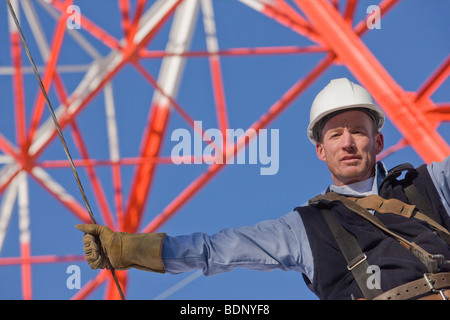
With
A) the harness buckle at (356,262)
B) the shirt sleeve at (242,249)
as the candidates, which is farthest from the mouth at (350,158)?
the harness buckle at (356,262)

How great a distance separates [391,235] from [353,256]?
282 millimetres

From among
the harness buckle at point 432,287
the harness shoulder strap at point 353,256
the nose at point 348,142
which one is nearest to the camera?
the harness buckle at point 432,287

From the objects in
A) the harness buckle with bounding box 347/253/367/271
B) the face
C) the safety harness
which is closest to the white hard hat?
the face

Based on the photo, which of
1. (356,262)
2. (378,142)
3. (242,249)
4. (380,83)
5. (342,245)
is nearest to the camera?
(356,262)

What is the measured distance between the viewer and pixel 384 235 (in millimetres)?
4719

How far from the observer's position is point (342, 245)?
4.70 meters

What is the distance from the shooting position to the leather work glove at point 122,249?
4.69m

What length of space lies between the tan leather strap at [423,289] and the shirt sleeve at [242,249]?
65 cm

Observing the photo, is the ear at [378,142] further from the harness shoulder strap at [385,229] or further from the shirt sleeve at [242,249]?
the shirt sleeve at [242,249]

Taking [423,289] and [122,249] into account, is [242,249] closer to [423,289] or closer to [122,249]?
[122,249]

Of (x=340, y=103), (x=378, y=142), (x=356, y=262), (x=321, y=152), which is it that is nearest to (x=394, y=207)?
(x=356, y=262)

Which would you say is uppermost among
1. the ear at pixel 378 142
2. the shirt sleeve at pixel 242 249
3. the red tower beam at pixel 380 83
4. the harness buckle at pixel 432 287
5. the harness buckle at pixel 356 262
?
the red tower beam at pixel 380 83
